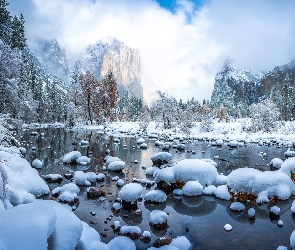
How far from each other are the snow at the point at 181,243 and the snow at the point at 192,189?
3.94 metres

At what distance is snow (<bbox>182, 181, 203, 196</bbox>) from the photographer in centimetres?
1066

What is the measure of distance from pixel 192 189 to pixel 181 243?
13.8ft

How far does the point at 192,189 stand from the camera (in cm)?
1067

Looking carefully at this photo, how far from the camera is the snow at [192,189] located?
1066 centimetres

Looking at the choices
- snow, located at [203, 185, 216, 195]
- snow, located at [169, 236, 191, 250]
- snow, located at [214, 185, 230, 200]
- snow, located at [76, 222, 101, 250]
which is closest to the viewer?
snow, located at [76, 222, 101, 250]

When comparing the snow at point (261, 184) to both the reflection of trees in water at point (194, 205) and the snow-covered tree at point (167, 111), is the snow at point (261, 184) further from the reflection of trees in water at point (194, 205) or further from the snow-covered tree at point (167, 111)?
the snow-covered tree at point (167, 111)

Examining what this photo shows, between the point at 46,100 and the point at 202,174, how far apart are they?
2809 inches

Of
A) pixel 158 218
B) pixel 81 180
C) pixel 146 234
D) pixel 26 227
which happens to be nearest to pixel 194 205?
pixel 158 218

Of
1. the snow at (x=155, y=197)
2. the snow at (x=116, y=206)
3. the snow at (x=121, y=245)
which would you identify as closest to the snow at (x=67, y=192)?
the snow at (x=116, y=206)

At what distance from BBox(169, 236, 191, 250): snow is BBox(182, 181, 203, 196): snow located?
3.94 m

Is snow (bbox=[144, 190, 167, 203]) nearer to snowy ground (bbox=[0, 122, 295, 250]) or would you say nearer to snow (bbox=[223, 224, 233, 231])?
snowy ground (bbox=[0, 122, 295, 250])

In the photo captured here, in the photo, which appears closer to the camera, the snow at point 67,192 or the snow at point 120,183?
the snow at point 67,192

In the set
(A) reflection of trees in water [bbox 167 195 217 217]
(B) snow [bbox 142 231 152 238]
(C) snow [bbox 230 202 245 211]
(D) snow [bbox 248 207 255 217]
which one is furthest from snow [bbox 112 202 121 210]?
(D) snow [bbox 248 207 255 217]

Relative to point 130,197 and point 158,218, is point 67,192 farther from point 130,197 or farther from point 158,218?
point 158,218
